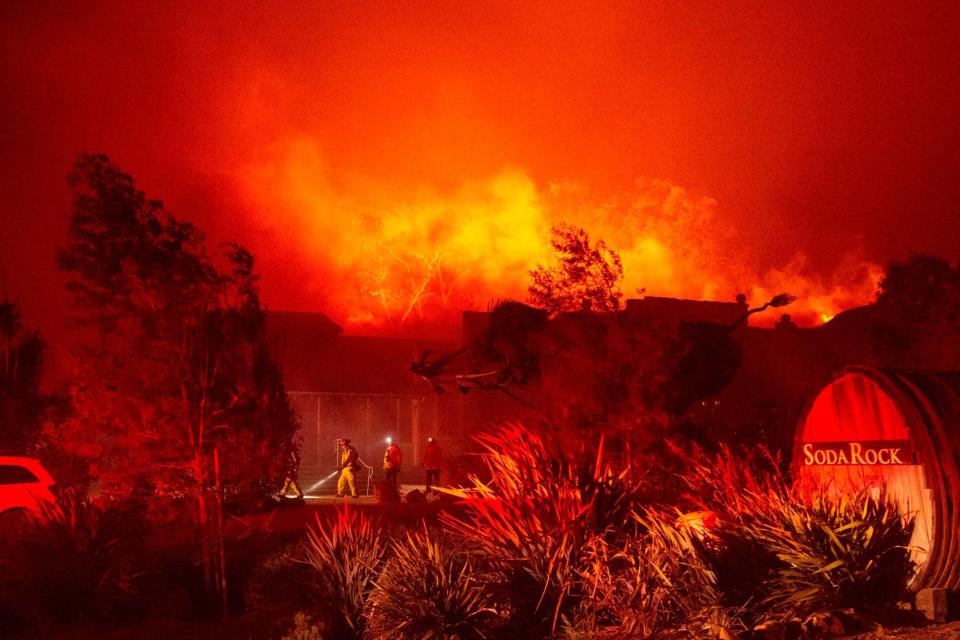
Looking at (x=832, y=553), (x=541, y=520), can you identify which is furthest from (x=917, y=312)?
(x=541, y=520)

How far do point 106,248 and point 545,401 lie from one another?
278 inches

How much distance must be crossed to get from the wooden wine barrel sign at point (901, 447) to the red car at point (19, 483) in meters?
11.4

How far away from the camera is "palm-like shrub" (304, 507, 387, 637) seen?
8578mm

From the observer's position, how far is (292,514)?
701 inches

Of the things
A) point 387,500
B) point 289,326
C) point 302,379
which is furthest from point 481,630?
point 289,326

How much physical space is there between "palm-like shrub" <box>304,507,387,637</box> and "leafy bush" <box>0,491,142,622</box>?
311 centimetres

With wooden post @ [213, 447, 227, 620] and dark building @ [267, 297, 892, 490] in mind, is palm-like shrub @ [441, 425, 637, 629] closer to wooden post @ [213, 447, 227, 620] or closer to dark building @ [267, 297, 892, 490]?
wooden post @ [213, 447, 227, 620]

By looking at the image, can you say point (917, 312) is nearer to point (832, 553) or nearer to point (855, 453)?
point (855, 453)

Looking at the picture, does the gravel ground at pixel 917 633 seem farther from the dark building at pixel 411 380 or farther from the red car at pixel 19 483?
the dark building at pixel 411 380

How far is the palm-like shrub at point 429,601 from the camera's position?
7234 millimetres

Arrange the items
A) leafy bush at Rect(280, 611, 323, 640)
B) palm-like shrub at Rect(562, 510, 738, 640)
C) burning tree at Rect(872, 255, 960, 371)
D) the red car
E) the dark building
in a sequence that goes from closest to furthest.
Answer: palm-like shrub at Rect(562, 510, 738, 640)
leafy bush at Rect(280, 611, 323, 640)
the red car
burning tree at Rect(872, 255, 960, 371)
the dark building

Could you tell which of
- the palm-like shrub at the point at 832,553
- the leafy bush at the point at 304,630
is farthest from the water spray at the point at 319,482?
the palm-like shrub at the point at 832,553

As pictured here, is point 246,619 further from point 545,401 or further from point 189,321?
point 545,401

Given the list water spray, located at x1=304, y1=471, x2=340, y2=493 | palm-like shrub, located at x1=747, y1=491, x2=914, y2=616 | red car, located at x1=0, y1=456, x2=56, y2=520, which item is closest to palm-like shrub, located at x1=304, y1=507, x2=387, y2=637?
palm-like shrub, located at x1=747, y1=491, x2=914, y2=616
